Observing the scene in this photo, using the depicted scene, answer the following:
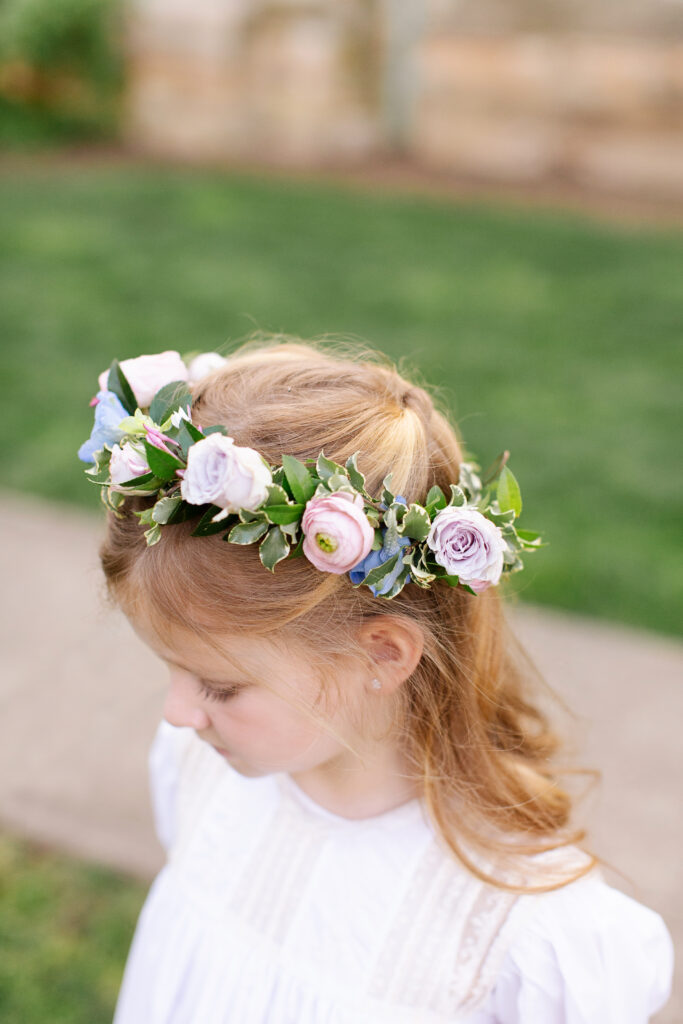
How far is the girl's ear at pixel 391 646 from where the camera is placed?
1.47 m

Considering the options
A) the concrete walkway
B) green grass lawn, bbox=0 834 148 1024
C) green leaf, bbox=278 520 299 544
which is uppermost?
green leaf, bbox=278 520 299 544

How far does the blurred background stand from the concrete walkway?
0.01 meters

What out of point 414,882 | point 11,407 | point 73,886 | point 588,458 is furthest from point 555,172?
point 414,882

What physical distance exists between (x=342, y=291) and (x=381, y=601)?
5.59 m

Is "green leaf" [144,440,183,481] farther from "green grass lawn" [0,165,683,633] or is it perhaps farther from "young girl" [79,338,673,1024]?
"green grass lawn" [0,165,683,633]

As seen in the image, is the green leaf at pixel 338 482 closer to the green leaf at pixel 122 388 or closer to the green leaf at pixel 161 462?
the green leaf at pixel 161 462

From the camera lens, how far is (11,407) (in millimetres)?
5359

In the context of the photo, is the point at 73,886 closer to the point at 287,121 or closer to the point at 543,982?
the point at 543,982

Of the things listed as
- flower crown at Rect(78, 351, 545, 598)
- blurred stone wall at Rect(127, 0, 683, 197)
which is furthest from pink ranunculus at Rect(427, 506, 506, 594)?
blurred stone wall at Rect(127, 0, 683, 197)

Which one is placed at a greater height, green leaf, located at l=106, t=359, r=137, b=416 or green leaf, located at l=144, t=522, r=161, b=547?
green leaf, located at l=106, t=359, r=137, b=416

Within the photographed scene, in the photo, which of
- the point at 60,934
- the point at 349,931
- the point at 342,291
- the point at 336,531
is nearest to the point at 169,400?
the point at 336,531

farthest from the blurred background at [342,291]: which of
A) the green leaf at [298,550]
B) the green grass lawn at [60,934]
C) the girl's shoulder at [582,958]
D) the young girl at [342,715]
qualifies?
the girl's shoulder at [582,958]

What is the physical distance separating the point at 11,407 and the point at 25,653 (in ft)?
6.64

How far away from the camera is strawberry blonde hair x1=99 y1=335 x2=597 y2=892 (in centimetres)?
142
